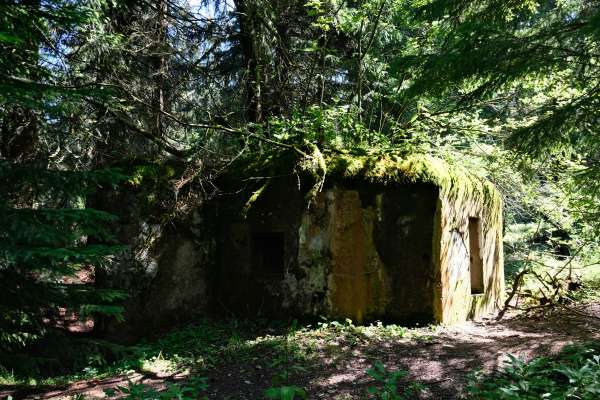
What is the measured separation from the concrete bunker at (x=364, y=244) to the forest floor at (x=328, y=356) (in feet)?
1.43

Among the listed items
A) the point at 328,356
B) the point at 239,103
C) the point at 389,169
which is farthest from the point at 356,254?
the point at 239,103

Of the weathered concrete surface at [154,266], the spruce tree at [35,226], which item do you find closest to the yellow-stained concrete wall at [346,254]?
the weathered concrete surface at [154,266]

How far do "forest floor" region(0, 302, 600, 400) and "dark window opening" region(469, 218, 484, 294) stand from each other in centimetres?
141

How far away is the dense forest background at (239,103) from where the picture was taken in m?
4.28

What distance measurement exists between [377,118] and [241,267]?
6.92m

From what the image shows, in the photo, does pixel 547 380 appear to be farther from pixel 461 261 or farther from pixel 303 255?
pixel 303 255

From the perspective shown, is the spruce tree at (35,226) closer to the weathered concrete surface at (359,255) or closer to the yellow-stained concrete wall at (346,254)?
the weathered concrete surface at (359,255)

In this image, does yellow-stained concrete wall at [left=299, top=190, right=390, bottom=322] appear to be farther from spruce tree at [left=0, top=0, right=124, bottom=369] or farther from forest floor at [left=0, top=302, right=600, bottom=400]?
spruce tree at [left=0, top=0, right=124, bottom=369]

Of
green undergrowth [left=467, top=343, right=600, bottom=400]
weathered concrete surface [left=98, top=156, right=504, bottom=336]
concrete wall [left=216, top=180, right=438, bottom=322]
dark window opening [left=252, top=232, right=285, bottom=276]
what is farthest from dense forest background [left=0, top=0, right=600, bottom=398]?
green undergrowth [left=467, top=343, right=600, bottom=400]

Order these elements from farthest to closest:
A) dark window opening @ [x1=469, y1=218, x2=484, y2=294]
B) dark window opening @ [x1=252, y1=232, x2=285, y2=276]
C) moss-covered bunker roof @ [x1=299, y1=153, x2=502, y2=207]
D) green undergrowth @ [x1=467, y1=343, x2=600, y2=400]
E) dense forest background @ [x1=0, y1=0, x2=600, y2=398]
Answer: dark window opening @ [x1=469, y1=218, x2=484, y2=294], dark window opening @ [x1=252, y1=232, x2=285, y2=276], moss-covered bunker roof @ [x1=299, y1=153, x2=502, y2=207], dense forest background @ [x1=0, y1=0, x2=600, y2=398], green undergrowth @ [x1=467, y1=343, x2=600, y2=400]

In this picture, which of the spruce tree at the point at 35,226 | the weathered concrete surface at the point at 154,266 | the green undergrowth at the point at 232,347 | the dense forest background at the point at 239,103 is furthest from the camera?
the weathered concrete surface at the point at 154,266

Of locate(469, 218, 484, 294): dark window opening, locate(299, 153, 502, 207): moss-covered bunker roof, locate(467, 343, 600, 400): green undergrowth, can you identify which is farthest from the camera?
locate(469, 218, 484, 294): dark window opening

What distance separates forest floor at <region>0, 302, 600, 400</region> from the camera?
5.06 m

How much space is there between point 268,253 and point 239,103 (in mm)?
3526
